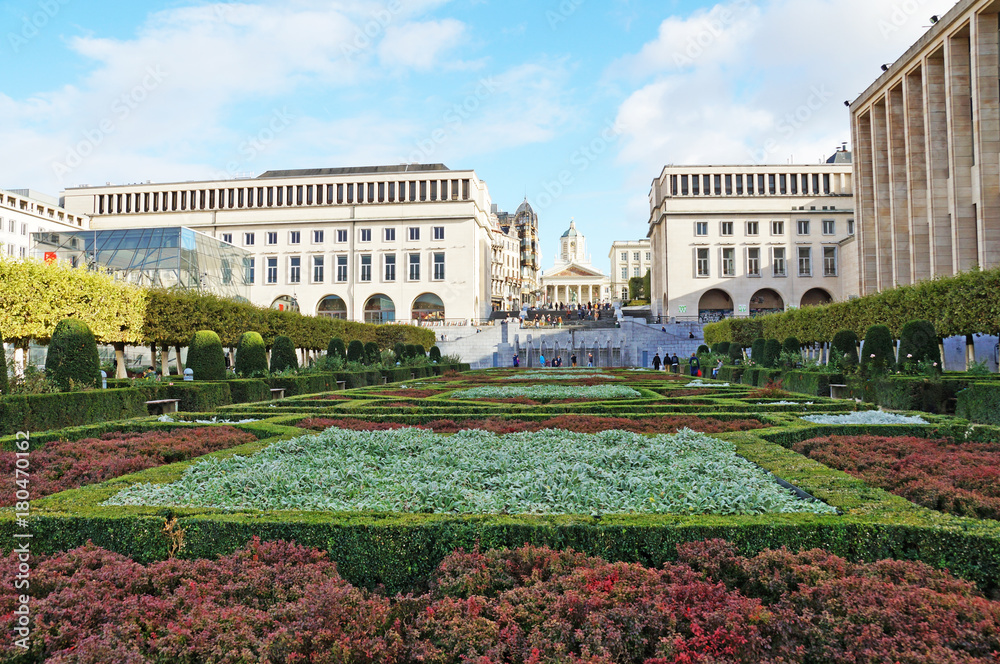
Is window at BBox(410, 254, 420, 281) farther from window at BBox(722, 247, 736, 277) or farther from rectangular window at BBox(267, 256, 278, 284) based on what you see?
window at BBox(722, 247, 736, 277)

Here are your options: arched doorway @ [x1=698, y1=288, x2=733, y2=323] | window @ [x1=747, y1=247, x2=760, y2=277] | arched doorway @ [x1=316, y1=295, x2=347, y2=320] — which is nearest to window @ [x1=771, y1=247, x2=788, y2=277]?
window @ [x1=747, y1=247, x2=760, y2=277]

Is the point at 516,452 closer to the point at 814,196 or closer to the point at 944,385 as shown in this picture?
the point at 944,385

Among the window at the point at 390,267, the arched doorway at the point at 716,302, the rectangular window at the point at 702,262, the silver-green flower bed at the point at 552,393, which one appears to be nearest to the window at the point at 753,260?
the arched doorway at the point at 716,302

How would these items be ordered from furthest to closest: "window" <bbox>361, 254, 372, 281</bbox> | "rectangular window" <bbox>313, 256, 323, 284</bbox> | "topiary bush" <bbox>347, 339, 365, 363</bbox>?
"rectangular window" <bbox>313, 256, 323, 284</bbox> → "window" <bbox>361, 254, 372, 281</bbox> → "topiary bush" <bbox>347, 339, 365, 363</bbox>

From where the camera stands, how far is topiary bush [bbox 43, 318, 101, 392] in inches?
492

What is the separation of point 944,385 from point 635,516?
11.0m

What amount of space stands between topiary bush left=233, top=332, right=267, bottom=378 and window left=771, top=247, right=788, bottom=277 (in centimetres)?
5575

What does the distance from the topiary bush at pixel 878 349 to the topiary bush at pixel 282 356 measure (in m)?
16.8

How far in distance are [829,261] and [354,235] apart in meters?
48.8

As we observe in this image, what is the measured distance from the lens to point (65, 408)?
1072cm

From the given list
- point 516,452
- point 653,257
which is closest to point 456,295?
point 653,257

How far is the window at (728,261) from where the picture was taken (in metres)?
61.5

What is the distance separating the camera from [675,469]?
521cm

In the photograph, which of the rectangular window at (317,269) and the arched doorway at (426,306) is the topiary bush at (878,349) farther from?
the rectangular window at (317,269)
